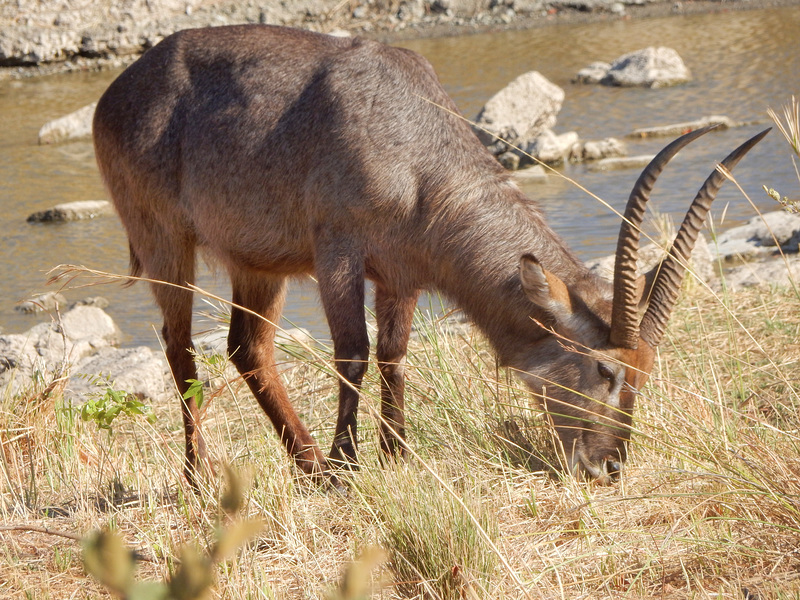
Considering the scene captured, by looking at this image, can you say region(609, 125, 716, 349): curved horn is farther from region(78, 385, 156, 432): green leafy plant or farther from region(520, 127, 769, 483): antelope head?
region(78, 385, 156, 432): green leafy plant

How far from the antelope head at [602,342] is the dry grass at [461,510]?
0.55ft

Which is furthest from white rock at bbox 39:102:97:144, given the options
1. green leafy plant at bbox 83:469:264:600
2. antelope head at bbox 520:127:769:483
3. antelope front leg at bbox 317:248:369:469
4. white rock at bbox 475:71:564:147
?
green leafy plant at bbox 83:469:264:600

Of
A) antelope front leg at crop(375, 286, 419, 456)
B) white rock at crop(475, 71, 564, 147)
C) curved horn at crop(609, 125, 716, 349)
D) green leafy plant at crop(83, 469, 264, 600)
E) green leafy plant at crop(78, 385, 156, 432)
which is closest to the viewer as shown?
green leafy plant at crop(83, 469, 264, 600)

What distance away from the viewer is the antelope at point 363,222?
4.06m

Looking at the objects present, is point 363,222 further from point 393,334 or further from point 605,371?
point 605,371

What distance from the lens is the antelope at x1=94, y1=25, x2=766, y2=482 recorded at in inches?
160

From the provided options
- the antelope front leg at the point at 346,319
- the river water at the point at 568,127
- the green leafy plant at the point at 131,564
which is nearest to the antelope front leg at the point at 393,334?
the antelope front leg at the point at 346,319

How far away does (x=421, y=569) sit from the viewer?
3.12 metres

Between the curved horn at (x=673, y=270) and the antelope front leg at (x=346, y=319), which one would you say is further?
the antelope front leg at (x=346, y=319)

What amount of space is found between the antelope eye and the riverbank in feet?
63.4

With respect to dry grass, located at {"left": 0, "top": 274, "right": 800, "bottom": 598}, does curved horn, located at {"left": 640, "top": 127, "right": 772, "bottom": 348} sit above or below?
above

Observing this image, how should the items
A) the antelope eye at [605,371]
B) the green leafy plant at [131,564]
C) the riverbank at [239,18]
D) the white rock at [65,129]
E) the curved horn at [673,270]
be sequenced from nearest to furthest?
the green leafy plant at [131,564], the curved horn at [673,270], the antelope eye at [605,371], the white rock at [65,129], the riverbank at [239,18]

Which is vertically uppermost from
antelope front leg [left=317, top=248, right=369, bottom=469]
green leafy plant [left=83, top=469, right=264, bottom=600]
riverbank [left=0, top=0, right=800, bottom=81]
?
green leafy plant [left=83, top=469, right=264, bottom=600]

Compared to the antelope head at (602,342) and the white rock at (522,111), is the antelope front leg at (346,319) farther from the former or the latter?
the white rock at (522,111)
